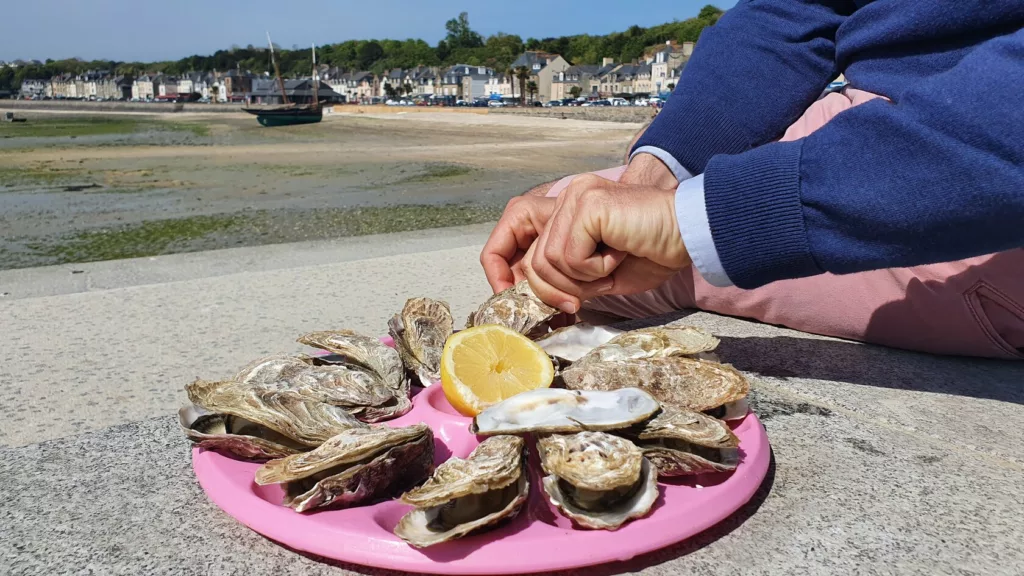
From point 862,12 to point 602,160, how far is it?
1865 centimetres

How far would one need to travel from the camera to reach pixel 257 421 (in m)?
1.46

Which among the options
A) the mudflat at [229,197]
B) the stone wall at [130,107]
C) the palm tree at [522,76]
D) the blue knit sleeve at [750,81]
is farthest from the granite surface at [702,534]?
the palm tree at [522,76]

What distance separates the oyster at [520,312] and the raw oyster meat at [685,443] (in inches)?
25.3

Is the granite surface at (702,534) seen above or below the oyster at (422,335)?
below

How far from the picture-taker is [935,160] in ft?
4.75

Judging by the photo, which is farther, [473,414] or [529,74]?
[529,74]

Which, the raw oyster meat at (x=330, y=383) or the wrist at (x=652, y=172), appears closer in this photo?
the raw oyster meat at (x=330, y=383)

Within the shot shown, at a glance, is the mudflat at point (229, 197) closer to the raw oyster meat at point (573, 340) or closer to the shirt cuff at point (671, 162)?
the shirt cuff at point (671, 162)

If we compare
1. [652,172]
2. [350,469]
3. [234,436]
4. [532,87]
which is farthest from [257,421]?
[532,87]

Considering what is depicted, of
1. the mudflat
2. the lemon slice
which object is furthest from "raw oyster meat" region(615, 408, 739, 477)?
the mudflat

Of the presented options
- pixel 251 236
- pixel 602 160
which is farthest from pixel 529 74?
pixel 251 236

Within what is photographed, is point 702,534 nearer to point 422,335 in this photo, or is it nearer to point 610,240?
point 610,240

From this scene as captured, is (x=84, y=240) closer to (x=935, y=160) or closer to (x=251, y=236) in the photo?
(x=251, y=236)

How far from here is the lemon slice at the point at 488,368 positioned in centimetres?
163
